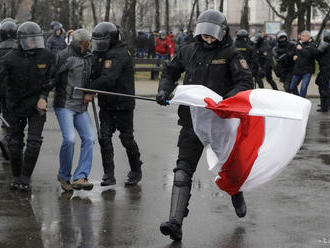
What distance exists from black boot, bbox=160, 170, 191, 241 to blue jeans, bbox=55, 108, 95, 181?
1973 millimetres

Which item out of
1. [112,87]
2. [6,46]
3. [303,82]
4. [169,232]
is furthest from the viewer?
[303,82]

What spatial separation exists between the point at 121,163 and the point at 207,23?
152 inches

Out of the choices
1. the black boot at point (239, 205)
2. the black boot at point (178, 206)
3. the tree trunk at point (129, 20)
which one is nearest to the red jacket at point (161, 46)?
the tree trunk at point (129, 20)

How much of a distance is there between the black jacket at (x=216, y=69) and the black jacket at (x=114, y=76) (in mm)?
1639

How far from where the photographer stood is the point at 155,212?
771 centimetres

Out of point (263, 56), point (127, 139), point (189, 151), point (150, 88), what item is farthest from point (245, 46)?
point (189, 151)

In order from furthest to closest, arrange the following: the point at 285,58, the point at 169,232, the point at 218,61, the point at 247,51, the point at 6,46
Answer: the point at 247,51 < the point at 285,58 < the point at 6,46 < the point at 218,61 < the point at 169,232

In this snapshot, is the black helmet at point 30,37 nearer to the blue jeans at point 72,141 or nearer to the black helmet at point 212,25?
the blue jeans at point 72,141

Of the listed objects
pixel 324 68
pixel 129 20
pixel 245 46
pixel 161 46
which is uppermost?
pixel 245 46

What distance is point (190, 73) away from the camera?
7094mm

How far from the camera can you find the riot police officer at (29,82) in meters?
8.44

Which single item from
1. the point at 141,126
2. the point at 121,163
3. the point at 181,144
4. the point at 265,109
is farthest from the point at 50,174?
the point at 141,126

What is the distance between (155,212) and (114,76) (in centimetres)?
167

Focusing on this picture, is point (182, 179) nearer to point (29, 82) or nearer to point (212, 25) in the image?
point (212, 25)
